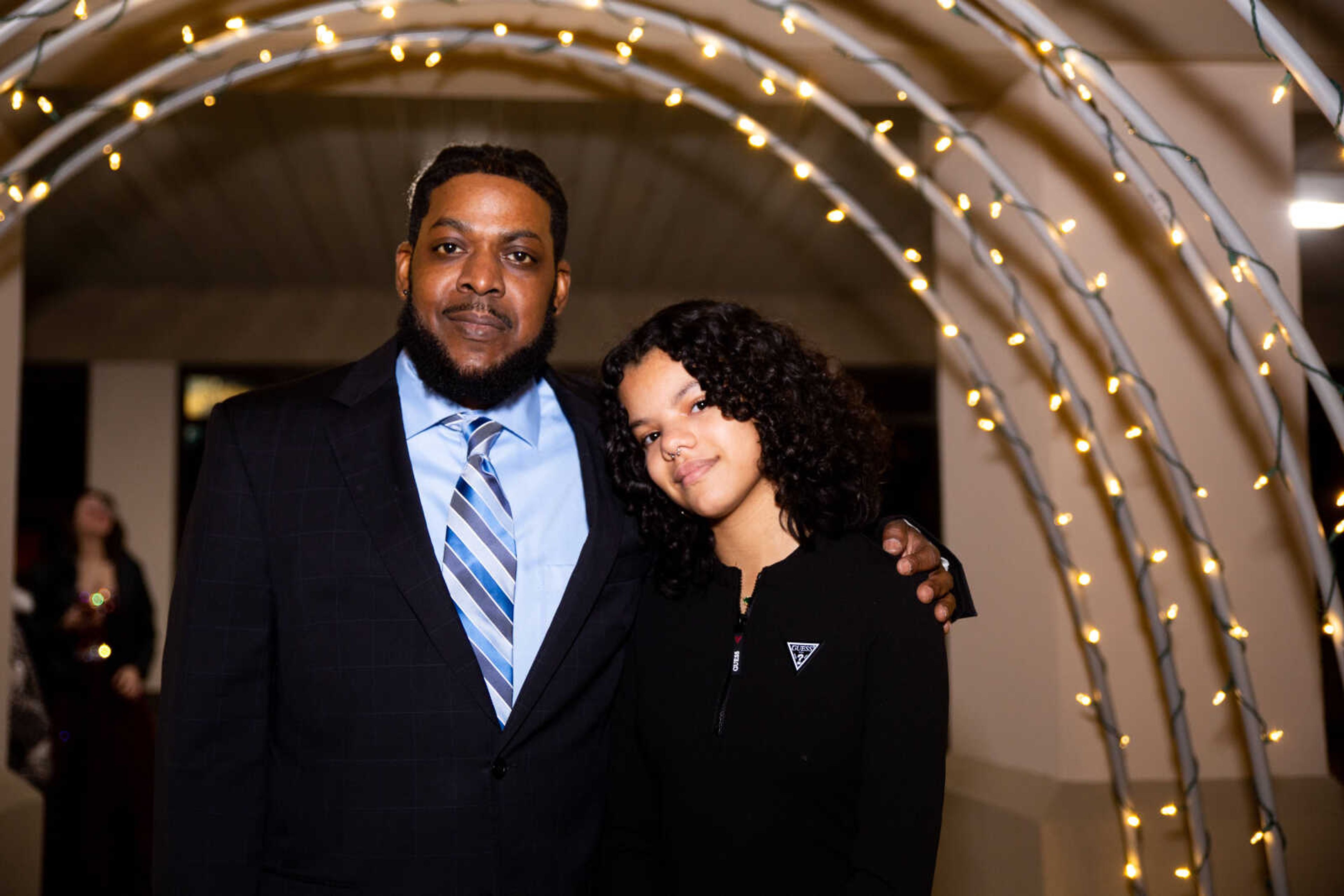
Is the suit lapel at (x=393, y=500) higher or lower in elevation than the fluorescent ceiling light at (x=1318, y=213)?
lower

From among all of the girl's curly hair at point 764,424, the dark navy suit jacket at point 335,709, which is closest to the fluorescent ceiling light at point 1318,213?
the girl's curly hair at point 764,424

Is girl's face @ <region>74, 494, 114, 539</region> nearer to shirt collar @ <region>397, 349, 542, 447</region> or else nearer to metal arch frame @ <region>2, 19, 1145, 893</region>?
metal arch frame @ <region>2, 19, 1145, 893</region>

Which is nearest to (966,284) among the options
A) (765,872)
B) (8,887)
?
(765,872)

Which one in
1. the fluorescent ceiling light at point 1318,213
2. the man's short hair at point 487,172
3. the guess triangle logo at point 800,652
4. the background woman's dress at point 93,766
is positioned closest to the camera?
the guess triangle logo at point 800,652

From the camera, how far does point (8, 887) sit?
3424mm

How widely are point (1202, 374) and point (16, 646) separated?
433 centimetres

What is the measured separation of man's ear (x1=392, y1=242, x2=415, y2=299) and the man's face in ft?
0.14

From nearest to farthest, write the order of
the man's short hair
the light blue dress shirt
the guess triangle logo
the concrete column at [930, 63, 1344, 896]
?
the guess triangle logo, the light blue dress shirt, the man's short hair, the concrete column at [930, 63, 1344, 896]

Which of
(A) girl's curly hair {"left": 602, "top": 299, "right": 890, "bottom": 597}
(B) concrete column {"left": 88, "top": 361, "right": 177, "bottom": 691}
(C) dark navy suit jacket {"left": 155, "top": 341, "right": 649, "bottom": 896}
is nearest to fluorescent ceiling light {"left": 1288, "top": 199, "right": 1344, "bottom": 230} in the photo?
(A) girl's curly hair {"left": 602, "top": 299, "right": 890, "bottom": 597}

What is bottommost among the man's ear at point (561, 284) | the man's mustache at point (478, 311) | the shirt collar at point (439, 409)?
the shirt collar at point (439, 409)

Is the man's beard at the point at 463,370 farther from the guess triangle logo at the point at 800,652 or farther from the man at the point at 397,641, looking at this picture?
the guess triangle logo at the point at 800,652

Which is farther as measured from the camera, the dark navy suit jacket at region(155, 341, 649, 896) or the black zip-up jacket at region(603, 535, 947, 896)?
the dark navy suit jacket at region(155, 341, 649, 896)

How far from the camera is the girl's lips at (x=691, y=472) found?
1.73 m

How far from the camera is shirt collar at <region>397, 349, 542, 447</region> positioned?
2014 mm
